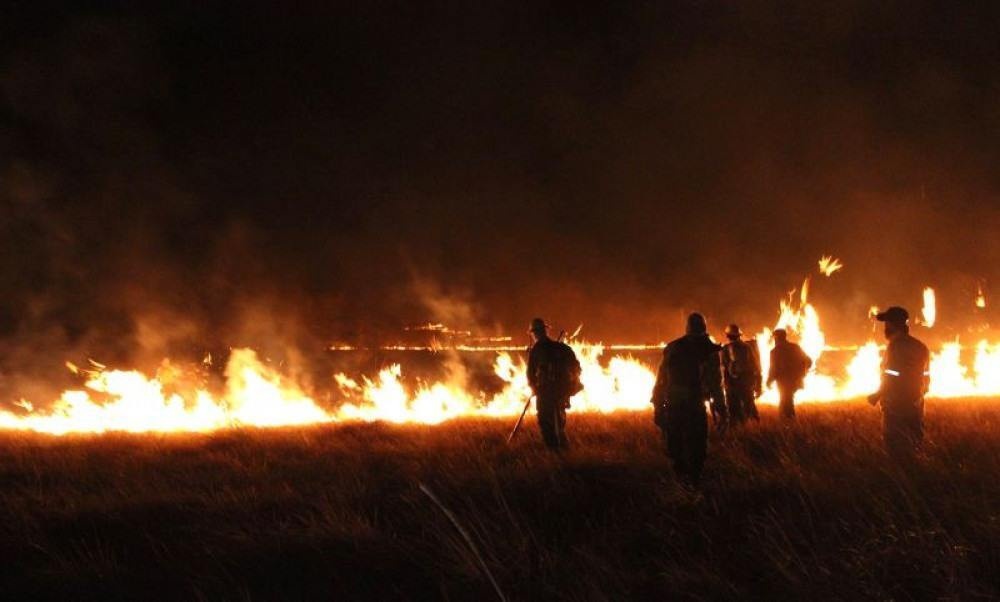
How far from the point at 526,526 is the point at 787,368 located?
7.57 m

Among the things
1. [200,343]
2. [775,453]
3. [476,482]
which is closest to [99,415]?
[200,343]

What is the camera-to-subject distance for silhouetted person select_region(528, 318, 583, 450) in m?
9.33

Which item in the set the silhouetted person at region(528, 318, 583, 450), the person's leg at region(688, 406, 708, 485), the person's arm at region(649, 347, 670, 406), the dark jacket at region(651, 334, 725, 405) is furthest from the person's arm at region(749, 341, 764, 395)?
the person's leg at region(688, 406, 708, 485)

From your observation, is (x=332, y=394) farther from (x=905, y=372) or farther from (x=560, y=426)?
(x=905, y=372)

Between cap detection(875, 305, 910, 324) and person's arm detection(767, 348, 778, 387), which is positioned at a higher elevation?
cap detection(875, 305, 910, 324)

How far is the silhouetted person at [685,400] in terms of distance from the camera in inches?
270

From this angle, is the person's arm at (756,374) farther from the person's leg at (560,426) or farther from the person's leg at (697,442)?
the person's leg at (697,442)

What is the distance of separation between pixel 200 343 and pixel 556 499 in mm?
15696

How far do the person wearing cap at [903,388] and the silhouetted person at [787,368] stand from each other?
4.31m

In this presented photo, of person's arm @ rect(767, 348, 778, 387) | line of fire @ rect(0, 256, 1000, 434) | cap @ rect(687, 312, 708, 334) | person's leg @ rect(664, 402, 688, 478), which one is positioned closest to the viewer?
person's leg @ rect(664, 402, 688, 478)

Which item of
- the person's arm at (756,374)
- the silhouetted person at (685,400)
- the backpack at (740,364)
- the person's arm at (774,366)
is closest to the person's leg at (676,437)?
the silhouetted person at (685,400)

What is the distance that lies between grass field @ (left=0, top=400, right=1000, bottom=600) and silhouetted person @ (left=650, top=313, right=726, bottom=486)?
0.30 m

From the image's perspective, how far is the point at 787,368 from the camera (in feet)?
38.3

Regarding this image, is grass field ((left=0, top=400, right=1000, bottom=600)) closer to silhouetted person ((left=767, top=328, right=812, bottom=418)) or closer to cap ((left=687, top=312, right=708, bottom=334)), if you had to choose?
cap ((left=687, top=312, right=708, bottom=334))
